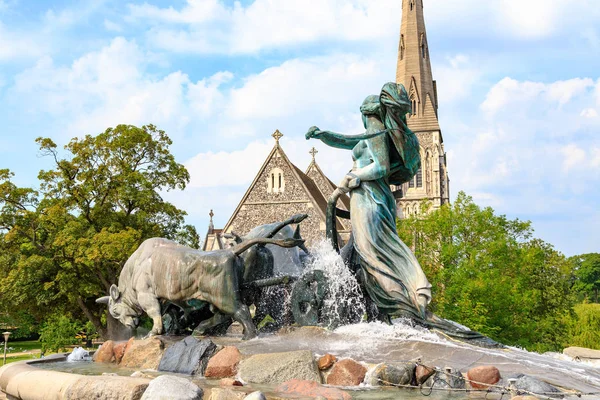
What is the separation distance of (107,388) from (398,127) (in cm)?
563

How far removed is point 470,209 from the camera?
2578 cm

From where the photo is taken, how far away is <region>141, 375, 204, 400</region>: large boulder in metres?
4.58

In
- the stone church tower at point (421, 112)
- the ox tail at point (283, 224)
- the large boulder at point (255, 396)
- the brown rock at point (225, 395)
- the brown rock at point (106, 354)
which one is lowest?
the brown rock at point (106, 354)

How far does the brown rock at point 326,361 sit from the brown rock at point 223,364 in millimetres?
906

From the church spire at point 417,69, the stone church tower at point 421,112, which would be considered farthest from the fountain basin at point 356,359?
the church spire at point 417,69

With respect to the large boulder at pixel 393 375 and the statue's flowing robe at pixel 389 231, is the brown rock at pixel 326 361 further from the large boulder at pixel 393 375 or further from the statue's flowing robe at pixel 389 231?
the statue's flowing robe at pixel 389 231

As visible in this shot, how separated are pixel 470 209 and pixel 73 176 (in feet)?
56.0

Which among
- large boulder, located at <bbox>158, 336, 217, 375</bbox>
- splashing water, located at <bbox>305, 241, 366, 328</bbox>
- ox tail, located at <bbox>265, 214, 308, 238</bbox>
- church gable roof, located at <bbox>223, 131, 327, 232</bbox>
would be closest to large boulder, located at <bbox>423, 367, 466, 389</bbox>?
splashing water, located at <bbox>305, 241, 366, 328</bbox>

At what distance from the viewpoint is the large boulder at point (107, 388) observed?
15.7 ft

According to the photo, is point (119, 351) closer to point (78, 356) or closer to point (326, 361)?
point (78, 356)

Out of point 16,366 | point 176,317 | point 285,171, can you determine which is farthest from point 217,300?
point 285,171

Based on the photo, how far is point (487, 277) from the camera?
22.6 meters

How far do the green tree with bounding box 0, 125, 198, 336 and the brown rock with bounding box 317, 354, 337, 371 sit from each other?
64.4ft

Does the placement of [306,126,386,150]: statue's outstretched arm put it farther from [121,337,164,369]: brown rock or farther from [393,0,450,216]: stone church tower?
[393,0,450,216]: stone church tower
